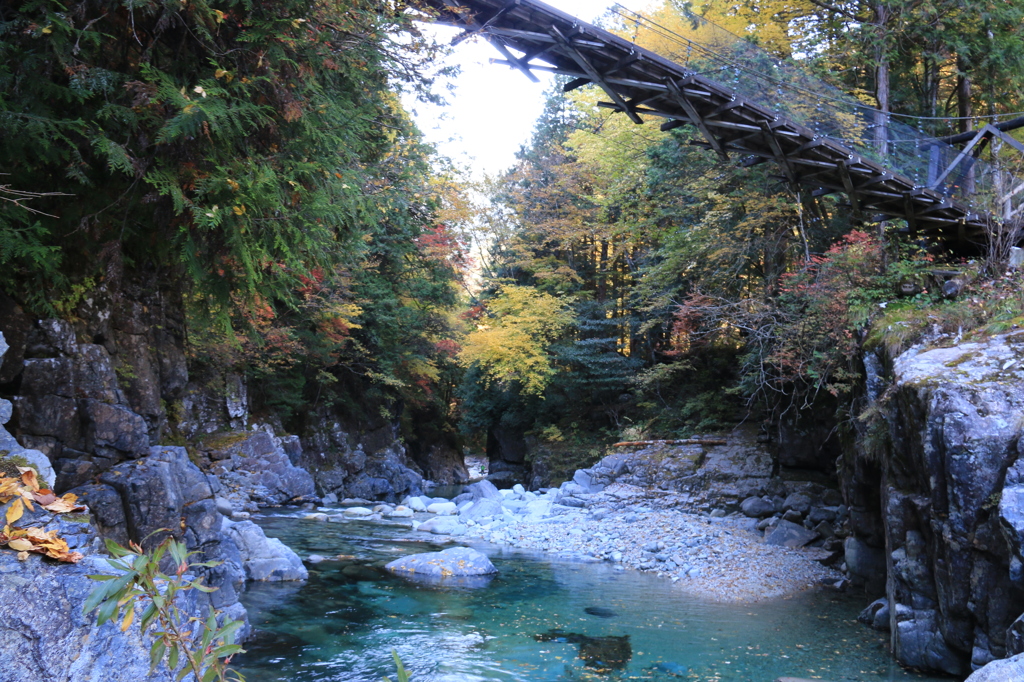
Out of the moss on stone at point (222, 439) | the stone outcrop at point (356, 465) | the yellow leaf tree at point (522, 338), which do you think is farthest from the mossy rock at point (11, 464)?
the yellow leaf tree at point (522, 338)

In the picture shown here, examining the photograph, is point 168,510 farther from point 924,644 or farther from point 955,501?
point 924,644

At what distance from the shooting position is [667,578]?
9797 millimetres

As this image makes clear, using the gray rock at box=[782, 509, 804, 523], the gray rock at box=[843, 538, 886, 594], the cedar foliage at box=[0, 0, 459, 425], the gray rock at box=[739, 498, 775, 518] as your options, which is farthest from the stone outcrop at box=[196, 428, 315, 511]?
the gray rock at box=[843, 538, 886, 594]

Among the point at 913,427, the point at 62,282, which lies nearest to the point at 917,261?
the point at 913,427

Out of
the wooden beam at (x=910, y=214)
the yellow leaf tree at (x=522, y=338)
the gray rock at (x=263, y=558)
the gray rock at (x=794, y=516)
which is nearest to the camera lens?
the gray rock at (x=263, y=558)

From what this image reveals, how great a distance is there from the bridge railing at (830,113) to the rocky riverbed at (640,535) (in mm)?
5731

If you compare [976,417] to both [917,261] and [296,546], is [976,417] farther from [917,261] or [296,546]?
[296,546]

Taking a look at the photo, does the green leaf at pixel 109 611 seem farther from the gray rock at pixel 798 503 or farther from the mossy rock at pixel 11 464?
the gray rock at pixel 798 503

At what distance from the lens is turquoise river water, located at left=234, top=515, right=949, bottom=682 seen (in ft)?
19.2

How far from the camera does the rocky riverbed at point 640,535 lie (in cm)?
947

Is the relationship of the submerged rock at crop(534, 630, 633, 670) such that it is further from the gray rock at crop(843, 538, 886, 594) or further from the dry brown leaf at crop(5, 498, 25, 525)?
the dry brown leaf at crop(5, 498, 25, 525)

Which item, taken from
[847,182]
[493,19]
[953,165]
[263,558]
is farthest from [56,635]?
[953,165]

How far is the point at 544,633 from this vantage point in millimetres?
7016

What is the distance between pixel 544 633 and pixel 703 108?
Answer: 279 inches
